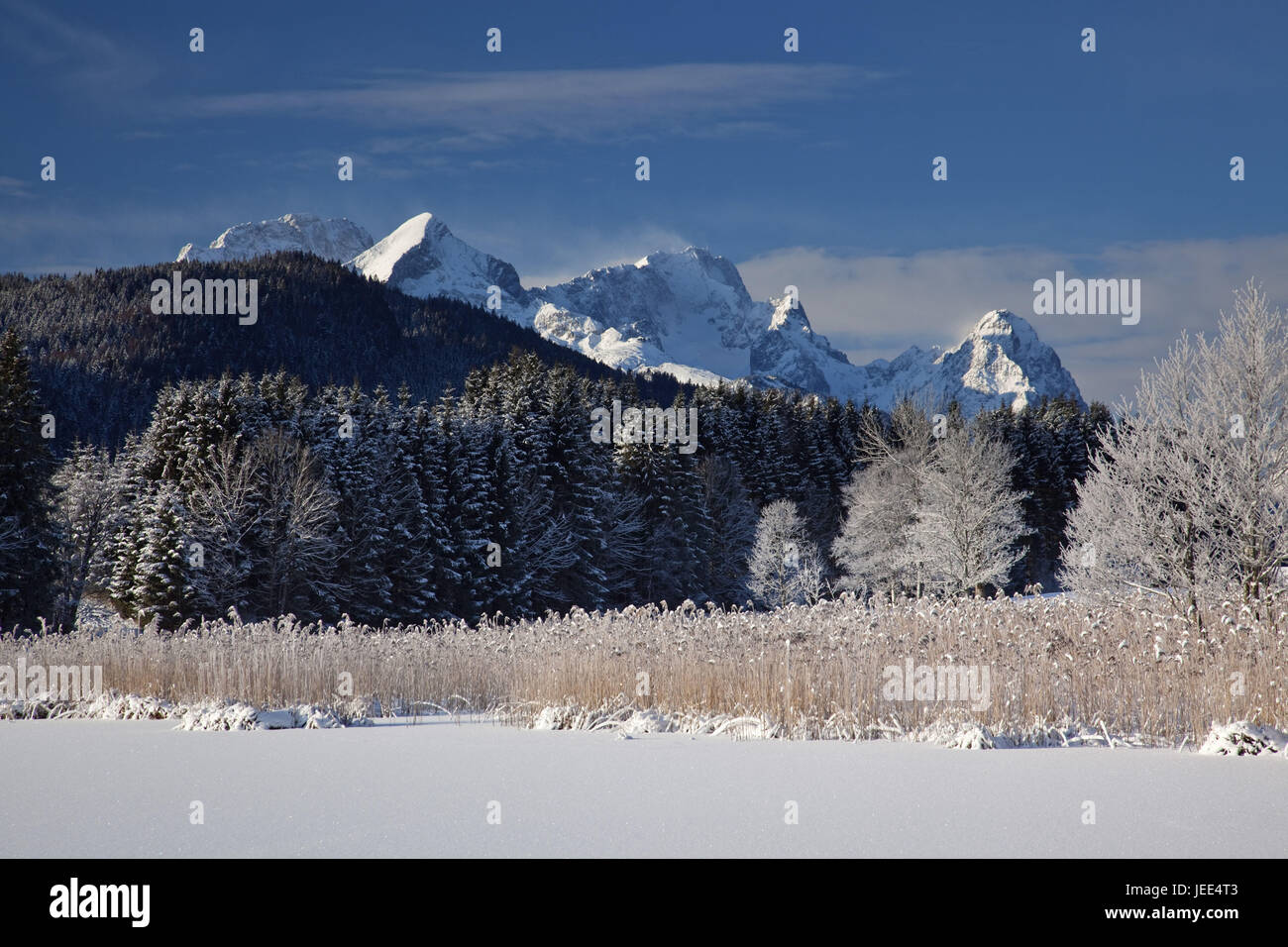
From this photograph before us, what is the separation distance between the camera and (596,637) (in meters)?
10.7

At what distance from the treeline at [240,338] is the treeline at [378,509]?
55.4 metres

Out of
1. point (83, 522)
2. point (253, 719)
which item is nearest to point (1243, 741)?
point (253, 719)

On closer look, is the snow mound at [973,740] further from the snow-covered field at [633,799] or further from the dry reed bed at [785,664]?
the dry reed bed at [785,664]

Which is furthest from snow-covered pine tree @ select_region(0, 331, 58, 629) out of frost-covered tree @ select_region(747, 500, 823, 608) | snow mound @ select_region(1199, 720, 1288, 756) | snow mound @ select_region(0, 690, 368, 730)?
snow mound @ select_region(1199, 720, 1288, 756)

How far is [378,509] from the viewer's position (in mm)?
36969

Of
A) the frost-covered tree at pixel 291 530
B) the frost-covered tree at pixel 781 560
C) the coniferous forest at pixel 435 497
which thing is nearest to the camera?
the coniferous forest at pixel 435 497

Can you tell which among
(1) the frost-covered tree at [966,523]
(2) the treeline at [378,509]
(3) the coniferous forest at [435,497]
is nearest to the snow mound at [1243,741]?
(2) the treeline at [378,509]

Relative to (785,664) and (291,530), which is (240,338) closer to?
(291,530)

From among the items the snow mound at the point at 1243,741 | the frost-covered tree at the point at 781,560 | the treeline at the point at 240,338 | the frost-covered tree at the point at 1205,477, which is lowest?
the frost-covered tree at the point at 781,560

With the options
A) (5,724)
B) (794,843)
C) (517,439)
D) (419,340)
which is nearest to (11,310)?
(419,340)

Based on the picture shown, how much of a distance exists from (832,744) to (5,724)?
27.7ft

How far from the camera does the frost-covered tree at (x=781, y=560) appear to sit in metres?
47.9
